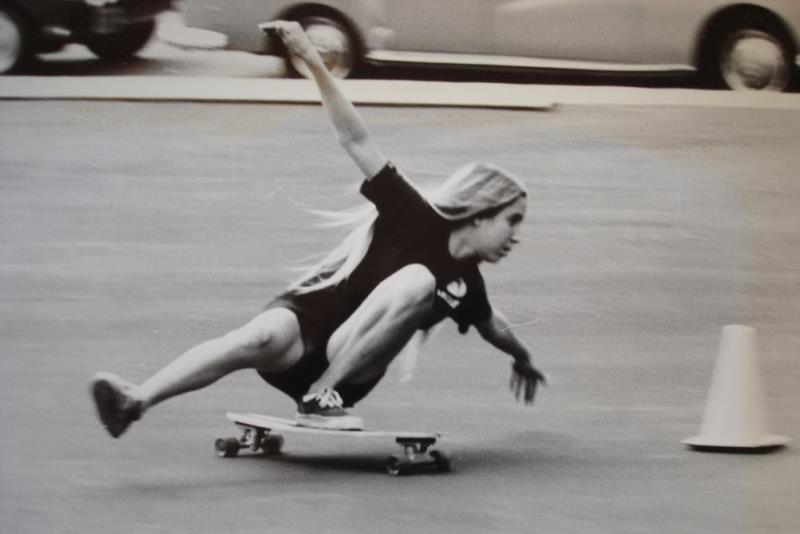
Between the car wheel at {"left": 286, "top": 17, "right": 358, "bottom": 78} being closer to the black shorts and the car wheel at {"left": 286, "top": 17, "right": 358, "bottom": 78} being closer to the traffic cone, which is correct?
the black shorts

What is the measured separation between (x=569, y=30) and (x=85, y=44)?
5.23 ft

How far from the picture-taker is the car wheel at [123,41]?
14.9 ft

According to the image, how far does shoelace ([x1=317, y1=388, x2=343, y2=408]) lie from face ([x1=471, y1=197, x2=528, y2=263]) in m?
0.63


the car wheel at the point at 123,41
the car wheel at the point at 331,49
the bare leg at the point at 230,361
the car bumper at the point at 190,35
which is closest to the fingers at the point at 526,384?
the bare leg at the point at 230,361

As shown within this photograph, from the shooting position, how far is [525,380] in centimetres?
439

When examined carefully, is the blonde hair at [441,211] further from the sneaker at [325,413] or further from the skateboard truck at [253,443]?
the skateboard truck at [253,443]

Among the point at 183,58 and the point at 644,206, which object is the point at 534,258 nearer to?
the point at 644,206

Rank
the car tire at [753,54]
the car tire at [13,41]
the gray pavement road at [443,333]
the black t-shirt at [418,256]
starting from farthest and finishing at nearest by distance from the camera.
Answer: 1. the car tire at [13,41]
2. the car tire at [753,54]
3. the black t-shirt at [418,256]
4. the gray pavement road at [443,333]

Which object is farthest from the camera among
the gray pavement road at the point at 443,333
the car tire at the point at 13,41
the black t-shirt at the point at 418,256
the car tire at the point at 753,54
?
the car tire at the point at 13,41

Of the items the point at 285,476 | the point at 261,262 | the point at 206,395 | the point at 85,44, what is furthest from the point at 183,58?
the point at 285,476

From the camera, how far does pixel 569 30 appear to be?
4.54 meters

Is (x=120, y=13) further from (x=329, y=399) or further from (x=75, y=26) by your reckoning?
(x=329, y=399)

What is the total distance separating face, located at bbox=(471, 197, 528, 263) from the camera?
4430 millimetres

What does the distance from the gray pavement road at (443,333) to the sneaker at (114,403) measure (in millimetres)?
37
